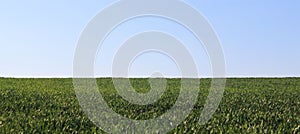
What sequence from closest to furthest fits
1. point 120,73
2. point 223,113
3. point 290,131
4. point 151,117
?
point 290,131 → point 120,73 → point 151,117 → point 223,113

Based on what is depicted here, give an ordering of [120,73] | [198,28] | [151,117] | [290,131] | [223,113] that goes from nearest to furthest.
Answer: [198,28] < [290,131] < [120,73] < [151,117] < [223,113]

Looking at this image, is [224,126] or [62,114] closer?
[224,126]

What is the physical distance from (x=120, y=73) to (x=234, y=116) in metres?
4.61

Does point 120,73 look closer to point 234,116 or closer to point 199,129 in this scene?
point 199,129

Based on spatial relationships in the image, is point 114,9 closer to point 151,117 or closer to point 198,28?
point 198,28

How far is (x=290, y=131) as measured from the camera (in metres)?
14.3

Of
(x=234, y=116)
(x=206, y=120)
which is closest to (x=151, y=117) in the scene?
(x=206, y=120)

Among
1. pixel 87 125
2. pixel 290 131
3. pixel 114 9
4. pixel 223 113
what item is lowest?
pixel 290 131

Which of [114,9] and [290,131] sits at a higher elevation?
[114,9]

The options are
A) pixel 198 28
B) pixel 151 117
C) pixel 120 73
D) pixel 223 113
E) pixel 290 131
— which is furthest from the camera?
pixel 223 113

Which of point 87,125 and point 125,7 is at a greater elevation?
point 125,7

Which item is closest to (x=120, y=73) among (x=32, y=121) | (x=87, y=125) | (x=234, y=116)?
(x=87, y=125)

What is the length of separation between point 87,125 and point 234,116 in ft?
18.4

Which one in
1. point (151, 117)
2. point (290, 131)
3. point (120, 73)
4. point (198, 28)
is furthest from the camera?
point (151, 117)
